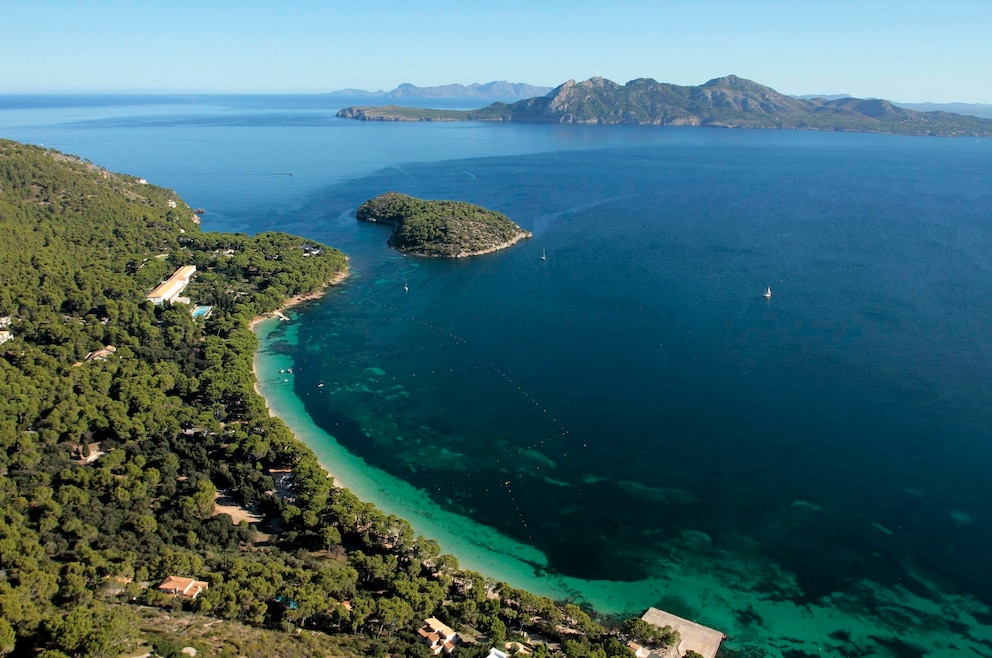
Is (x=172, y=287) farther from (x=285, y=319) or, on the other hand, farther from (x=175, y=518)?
(x=175, y=518)

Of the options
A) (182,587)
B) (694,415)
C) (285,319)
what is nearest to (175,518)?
(182,587)

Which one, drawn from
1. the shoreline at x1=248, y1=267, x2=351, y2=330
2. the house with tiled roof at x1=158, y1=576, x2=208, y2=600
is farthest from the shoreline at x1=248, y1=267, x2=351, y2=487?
the house with tiled roof at x1=158, y1=576, x2=208, y2=600

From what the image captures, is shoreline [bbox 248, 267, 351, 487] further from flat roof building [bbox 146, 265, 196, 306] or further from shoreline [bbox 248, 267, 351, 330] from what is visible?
flat roof building [bbox 146, 265, 196, 306]

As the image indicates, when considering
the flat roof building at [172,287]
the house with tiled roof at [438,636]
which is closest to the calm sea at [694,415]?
the house with tiled roof at [438,636]

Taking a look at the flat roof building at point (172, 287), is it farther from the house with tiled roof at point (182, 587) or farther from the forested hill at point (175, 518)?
the house with tiled roof at point (182, 587)

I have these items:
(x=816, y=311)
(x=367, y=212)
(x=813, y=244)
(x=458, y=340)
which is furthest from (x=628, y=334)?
(x=367, y=212)

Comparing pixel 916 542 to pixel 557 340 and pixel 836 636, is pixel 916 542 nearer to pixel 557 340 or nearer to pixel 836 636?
pixel 836 636
